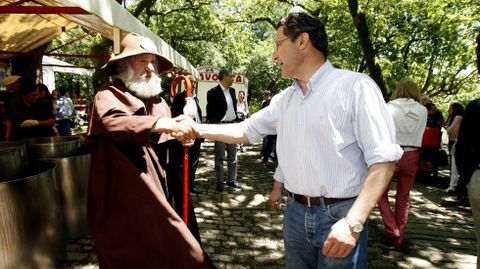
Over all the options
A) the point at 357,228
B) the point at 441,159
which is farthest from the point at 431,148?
the point at 357,228

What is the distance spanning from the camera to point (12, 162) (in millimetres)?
3686

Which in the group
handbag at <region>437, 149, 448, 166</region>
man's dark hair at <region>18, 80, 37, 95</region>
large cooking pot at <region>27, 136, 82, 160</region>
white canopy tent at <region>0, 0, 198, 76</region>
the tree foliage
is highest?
the tree foliage

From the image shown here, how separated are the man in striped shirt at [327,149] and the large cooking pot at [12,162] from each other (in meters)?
2.91

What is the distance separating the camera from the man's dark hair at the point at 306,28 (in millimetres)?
1894

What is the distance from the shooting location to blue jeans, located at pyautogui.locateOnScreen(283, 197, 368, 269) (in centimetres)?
185

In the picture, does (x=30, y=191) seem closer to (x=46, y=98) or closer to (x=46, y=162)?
(x=46, y=162)

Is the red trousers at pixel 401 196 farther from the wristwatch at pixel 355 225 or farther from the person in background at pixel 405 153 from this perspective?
the wristwatch at pixel 355 225

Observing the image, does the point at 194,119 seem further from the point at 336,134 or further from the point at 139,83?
the point at 336,134

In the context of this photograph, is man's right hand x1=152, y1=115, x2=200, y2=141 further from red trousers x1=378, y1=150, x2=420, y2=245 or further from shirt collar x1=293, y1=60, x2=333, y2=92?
red trousers x1=378, y1=150, x2=420, y2=245

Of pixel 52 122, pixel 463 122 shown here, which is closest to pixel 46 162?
pixel 52 122

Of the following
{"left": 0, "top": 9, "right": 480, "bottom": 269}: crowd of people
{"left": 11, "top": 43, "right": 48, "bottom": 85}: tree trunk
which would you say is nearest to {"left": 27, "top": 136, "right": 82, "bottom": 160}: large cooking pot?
{"left": 0, "top": 9, "right": 480, "bottom": 269}: crowd of people

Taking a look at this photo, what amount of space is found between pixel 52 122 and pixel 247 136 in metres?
4.66

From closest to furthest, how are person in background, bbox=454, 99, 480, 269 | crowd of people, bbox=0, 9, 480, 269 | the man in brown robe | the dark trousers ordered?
crowd of people, bbox=0, 9, 480, 269 → the man in brown robe → person in background, bbox=454, 99, 480, 269 → the dark trousers

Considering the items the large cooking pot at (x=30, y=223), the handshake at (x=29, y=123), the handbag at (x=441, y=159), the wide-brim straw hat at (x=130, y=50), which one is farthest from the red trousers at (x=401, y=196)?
the handshake at (x=29, y=123)
